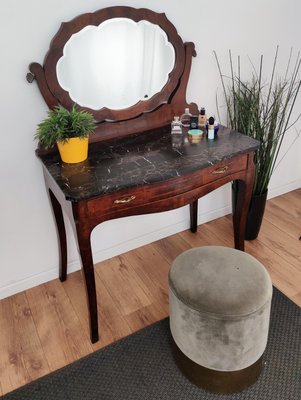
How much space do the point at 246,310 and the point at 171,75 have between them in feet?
3.98

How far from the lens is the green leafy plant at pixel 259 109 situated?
198 cm

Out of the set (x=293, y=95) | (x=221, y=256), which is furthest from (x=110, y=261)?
(x=293, y=95)

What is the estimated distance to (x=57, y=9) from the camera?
4.86 feet

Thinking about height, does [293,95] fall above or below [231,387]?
above

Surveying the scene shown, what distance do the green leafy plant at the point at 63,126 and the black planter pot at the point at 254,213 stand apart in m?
1.07

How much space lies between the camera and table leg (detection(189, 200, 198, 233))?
7.47 feet

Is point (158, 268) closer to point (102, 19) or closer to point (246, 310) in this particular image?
point (246, 310)

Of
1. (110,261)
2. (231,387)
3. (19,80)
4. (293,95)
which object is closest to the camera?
(231,387)

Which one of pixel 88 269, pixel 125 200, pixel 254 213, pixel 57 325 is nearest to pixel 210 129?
pixel 125 200

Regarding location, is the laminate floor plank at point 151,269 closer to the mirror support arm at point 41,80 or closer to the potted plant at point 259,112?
the potted plant at point 259,112

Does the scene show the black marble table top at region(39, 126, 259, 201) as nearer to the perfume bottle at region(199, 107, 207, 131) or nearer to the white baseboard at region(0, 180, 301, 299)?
the perfume bottle at region(199, 107, 207, 131)

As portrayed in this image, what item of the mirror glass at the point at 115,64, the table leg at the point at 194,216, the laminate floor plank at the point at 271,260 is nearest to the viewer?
the mirror glass at the point at 115,64

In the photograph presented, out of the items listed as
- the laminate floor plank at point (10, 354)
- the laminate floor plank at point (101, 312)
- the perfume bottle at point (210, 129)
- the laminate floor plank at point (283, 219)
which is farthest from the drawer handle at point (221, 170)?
the laminate floor plank at point (10, 354)

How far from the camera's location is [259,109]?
6.67 feet
